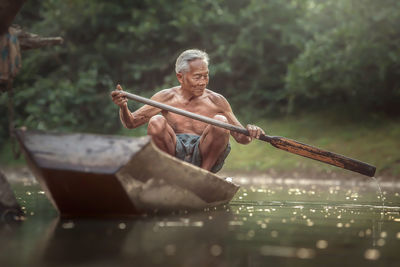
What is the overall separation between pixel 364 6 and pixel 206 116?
704 cm

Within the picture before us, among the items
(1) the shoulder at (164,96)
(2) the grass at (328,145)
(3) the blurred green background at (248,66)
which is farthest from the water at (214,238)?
(3) the blurred green background at (248,66)

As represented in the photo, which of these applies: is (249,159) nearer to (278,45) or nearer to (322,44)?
(322,44)

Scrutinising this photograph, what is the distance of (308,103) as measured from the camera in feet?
49.2

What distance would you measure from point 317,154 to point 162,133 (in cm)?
147

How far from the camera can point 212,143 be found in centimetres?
537

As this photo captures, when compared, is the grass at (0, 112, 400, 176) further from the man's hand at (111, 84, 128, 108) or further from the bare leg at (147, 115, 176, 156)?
the man's hand at (111, 84, 128, 108)

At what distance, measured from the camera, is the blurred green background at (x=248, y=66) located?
12016 millimetres

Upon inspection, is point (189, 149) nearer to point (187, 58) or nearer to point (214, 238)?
point (187, 58)

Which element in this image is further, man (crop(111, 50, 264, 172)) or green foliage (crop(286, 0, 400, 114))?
green foliage (crop(286, 0, 400, 114))

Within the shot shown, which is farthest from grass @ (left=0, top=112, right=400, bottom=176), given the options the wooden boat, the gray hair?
the wooden boat

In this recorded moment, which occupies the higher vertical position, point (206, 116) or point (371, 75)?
point (371, 75)

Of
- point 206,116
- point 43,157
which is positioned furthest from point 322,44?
point 43,157

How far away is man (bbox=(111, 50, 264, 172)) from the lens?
5252mm

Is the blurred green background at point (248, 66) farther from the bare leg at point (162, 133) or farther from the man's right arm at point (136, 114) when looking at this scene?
the bare leg at point (162, 133)
